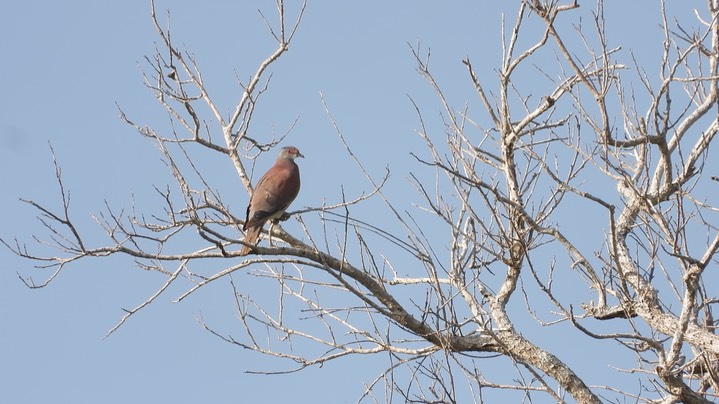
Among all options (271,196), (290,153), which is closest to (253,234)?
(271,196)

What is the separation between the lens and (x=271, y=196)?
6066 mm

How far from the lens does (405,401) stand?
4410 millimetres

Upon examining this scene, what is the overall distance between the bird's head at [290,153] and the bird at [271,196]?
30 millimetres

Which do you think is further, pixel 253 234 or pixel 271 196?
pixel 271 196

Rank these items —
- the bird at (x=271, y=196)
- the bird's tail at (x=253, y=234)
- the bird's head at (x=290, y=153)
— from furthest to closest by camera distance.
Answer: the bird's head at (x=290, y=153), the bird at (x=271, y=196), the bird's tail at (x=253, y=234)

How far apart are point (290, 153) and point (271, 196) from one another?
179cm

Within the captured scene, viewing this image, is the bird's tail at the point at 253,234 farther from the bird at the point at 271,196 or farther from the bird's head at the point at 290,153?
the bird's head at the point at 290,153

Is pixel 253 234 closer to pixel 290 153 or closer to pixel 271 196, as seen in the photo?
pixel 271 196

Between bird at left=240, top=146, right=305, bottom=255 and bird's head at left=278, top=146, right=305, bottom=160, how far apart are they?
0.03 m

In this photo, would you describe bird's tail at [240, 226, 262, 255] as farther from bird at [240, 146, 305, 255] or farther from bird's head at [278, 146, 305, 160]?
bird's head at [278, 146, 305, 160]

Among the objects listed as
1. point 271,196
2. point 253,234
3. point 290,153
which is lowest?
point 253,234

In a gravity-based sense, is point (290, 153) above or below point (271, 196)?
above

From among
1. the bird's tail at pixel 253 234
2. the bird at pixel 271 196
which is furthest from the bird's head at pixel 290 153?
the bird's tail at pixel 253 234

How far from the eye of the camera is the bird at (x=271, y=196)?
5.59 metres
